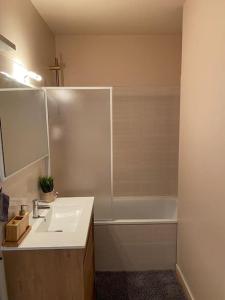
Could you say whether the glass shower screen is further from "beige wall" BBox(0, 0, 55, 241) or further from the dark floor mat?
the dark floor mat

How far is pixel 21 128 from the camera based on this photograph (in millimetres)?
1610

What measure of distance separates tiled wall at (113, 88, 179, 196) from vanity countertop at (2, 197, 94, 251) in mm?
1003

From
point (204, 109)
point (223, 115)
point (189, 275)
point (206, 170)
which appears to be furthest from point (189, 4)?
point (189, 275)

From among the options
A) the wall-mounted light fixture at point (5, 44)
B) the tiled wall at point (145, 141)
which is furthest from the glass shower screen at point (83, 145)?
the wall-mounted light fixture at point (5, 44)

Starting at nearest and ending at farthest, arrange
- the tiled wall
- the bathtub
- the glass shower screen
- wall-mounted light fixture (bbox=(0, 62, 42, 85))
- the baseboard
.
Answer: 1. wall-mounted light fixture (bbox=(0, 62, 42, 85))
2. the baseboard
3. the bathtub
4. the glass shower screen
5. the tiled wall

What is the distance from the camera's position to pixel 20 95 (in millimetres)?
1621

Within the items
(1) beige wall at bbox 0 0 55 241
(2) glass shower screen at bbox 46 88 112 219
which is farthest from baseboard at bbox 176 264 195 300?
(1) beige wall at bbox 0 0 55 241

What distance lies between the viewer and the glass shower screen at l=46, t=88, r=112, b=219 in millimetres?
2459

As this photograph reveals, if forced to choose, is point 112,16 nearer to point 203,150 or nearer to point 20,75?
point 20,75

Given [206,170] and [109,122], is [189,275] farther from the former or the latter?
[109,122]

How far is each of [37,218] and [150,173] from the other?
1.67 m

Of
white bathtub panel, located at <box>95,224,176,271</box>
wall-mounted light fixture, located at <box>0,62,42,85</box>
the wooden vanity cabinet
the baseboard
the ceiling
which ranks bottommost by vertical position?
the baseboard

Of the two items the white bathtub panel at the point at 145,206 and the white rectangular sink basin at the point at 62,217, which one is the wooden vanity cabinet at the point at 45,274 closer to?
the white rectangular sink basin at the point at 62,217

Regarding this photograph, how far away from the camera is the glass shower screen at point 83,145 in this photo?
2.46 m
